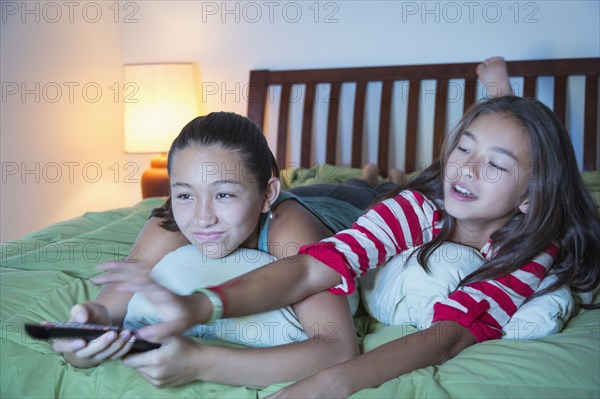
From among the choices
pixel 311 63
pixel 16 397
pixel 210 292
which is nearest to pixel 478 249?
pixel 210 292

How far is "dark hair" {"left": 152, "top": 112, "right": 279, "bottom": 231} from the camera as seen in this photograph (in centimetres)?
112

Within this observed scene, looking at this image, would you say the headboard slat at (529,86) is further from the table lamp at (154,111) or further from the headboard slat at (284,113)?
the table lamp at (154,111)

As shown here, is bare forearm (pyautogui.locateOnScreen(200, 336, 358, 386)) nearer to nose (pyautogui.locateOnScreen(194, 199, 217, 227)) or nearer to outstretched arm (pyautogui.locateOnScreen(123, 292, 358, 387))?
outstretched arm (pyautogui.locateOnScreen(123, 292, 358, 387))

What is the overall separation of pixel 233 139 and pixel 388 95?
5.53 ft

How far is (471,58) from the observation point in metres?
2.68

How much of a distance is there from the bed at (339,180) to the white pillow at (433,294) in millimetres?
25

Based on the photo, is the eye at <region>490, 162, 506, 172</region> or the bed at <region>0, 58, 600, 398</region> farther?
the eye at <region>490, 162, 506, 172</region>

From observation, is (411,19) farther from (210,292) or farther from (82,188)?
(210,292)

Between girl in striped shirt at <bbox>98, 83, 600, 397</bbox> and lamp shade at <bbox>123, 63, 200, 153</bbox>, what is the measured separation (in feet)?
5.69

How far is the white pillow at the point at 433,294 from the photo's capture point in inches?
42.7

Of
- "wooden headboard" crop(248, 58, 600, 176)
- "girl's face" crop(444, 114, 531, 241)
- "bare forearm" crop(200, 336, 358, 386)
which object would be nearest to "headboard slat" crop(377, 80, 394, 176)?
"wooden headboard" crop(248, 58, 600, 176)

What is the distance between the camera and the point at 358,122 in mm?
2768

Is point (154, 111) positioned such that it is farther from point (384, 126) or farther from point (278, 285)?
point (278, 285)

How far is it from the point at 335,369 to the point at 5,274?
80cm
